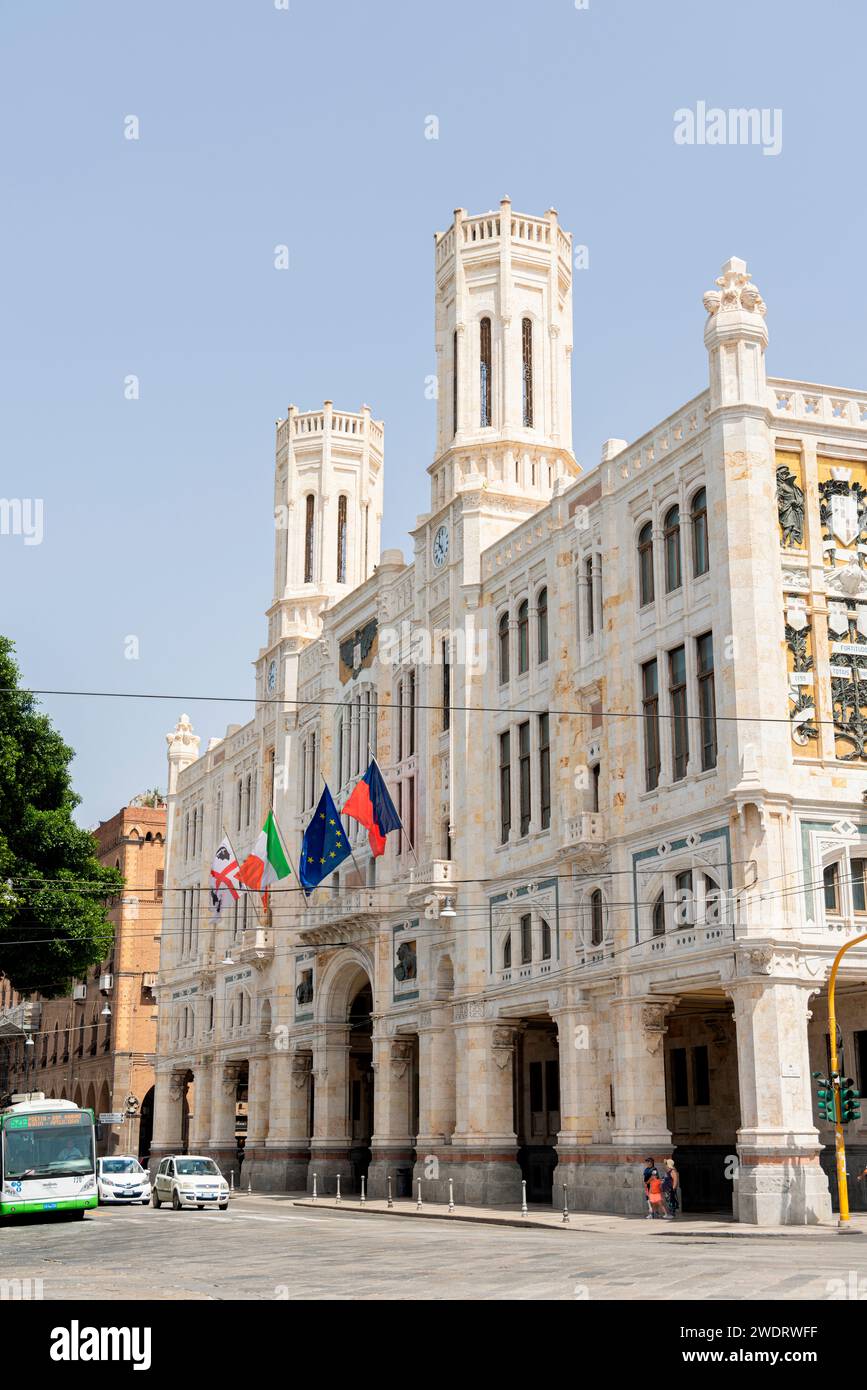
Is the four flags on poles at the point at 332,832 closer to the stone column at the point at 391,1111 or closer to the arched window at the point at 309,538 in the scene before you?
the stone column at the point at 391,1111

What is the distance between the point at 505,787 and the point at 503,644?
4.53m

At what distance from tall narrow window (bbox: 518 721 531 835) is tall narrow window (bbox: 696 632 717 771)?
362 inches

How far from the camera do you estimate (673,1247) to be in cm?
2575

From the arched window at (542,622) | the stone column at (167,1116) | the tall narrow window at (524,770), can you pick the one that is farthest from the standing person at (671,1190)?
the stone column at (167,1116)

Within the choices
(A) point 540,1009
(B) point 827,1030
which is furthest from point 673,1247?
(A) point 540,1009

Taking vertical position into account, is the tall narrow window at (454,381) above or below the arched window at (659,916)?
above

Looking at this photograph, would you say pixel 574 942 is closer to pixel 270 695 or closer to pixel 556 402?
pixel 556 402

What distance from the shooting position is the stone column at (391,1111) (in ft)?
163

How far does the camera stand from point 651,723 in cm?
3834

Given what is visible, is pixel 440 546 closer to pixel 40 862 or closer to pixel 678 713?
pixel 678 713

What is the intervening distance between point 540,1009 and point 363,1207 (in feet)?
29.6

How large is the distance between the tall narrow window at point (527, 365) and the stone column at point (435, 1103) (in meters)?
20.3

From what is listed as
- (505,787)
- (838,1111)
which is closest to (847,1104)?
(838,1111)

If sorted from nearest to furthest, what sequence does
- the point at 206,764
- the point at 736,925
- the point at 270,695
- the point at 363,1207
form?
the point at 736,925 < the point at 363,1207 < the point at 270,695 < the point at 206,764
